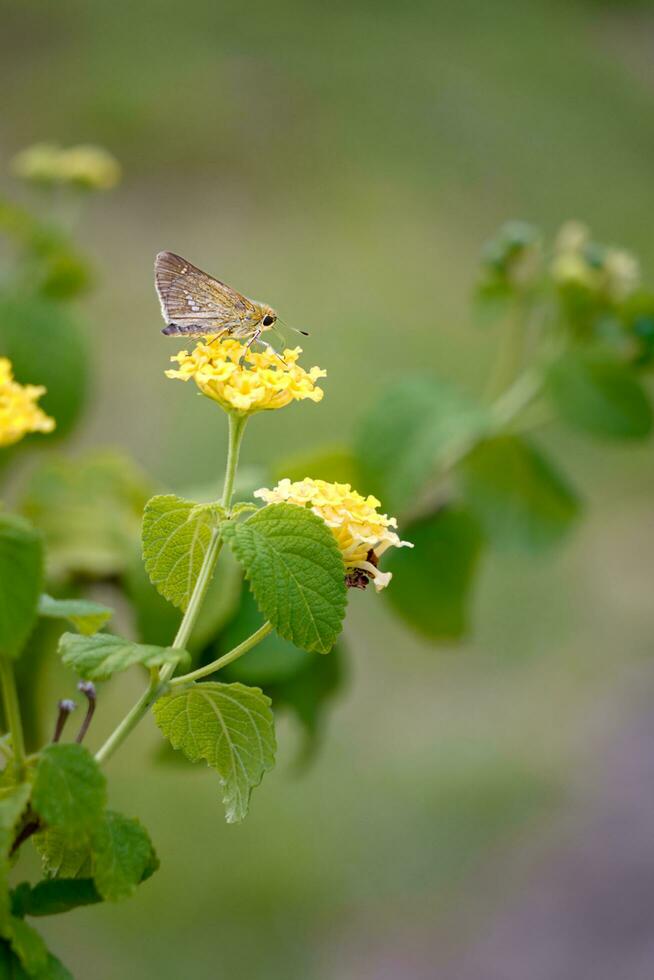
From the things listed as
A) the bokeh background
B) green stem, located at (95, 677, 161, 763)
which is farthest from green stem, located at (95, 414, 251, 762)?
the bokeh background

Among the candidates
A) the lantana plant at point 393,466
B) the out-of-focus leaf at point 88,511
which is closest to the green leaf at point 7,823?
the lantana plant at point 393,466

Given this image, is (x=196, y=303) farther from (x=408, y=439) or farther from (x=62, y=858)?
(x=408, y=439)

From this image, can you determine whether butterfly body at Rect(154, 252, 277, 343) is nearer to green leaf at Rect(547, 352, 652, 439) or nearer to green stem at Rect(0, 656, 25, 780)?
green stem at Rect(0, 656, 25, 780)

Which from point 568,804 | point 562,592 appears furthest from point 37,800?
point 562,592

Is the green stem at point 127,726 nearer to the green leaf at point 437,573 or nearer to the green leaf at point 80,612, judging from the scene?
the green leaf at point 80,612

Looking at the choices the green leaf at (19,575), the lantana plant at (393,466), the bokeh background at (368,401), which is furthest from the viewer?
the bokeh background at (368,401)
